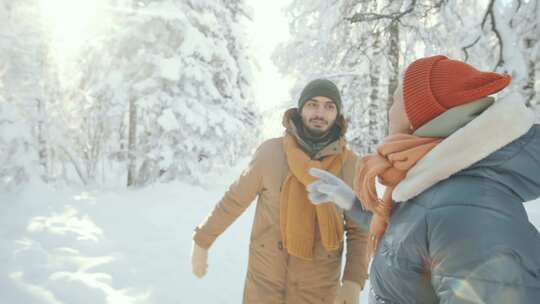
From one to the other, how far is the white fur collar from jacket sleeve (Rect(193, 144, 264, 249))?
1.56 meters

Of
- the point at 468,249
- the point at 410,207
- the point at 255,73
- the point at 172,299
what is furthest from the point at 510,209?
the point at 255,73

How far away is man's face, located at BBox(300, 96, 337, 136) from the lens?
2.69 meters

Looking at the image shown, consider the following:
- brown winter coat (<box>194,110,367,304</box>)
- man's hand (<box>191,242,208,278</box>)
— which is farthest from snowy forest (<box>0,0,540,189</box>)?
man's hand (<box>191,242,208,278</box>)

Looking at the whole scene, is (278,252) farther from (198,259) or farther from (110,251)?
(110,251)

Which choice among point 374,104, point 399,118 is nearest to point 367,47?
point 374,104

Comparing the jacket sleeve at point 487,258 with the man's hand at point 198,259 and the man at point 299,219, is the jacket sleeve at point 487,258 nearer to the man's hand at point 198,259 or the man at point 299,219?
the man at point 299,219

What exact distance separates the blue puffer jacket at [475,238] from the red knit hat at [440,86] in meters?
0.20

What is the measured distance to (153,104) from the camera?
10.6 meters

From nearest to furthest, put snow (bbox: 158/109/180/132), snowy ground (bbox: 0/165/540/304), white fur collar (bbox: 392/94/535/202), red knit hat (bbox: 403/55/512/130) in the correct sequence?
white fur collar (bbox: 392/94/535/202), red knit hat (bbox: 403/55/512/130), snowy ground (bbox: 0/165/540/304), snow (bbox: 158/109/180/132)

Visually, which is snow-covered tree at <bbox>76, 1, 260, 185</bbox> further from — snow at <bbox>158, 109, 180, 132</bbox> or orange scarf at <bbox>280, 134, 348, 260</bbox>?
orange scarf at <bbox>280, 134, 348, 260</bbox>

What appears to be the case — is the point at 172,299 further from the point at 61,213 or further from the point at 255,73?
the point at 255,73

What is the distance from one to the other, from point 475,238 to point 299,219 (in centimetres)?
154

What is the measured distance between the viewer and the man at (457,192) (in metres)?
0.94

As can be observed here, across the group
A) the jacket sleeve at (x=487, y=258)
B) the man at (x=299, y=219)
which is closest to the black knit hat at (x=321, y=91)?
the man at (x=299, y=219)
